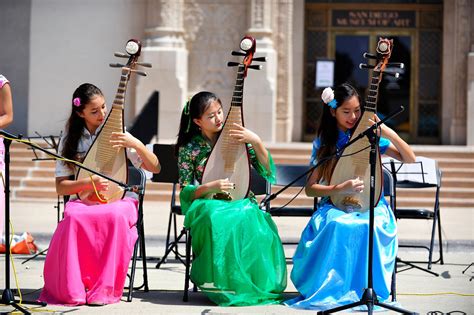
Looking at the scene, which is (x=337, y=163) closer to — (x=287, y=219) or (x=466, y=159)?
(x=287, y=219)

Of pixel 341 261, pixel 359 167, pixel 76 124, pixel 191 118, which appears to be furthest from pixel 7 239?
pixel 359 167

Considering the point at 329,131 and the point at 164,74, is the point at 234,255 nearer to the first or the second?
the point at 329,131

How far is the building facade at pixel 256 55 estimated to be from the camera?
60.1ft

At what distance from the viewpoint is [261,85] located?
60.0 ft

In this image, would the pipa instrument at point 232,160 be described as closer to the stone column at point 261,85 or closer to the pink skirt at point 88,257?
the pink skirt at point 88,257

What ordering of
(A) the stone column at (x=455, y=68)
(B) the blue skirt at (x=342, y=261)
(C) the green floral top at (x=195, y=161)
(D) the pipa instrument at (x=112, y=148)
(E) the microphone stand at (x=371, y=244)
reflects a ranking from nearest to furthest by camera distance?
(E) the microphone stand at (x=371, y=244) → (B) the blue skirt at (x=342, y=261) → (D) the pipa instrument at (x=112, y=148) → (C) the green floral top at (x=195, y=161) → (A) the stone column at (x=455, y=68)

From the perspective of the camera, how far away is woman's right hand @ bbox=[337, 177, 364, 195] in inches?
277

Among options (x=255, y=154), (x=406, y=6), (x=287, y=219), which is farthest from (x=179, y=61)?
(x=255, y=154)

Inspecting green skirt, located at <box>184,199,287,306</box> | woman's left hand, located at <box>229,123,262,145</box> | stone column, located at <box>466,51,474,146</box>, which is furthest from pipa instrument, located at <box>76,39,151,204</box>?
stone column, located at <box>466,51,474,146</box>

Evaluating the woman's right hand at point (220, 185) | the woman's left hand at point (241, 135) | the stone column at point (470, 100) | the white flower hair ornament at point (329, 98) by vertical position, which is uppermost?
the stone column at point (470, 100)

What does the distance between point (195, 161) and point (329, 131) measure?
1019 mm

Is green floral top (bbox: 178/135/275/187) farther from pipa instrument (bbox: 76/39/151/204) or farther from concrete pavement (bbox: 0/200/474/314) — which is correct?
concrete pavement (bbox: 0/200/474/314)

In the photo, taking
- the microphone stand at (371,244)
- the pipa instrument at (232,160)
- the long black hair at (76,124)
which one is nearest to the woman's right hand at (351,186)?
the microphone stand at (371,244)

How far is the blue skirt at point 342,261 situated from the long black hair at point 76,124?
1.84 m
